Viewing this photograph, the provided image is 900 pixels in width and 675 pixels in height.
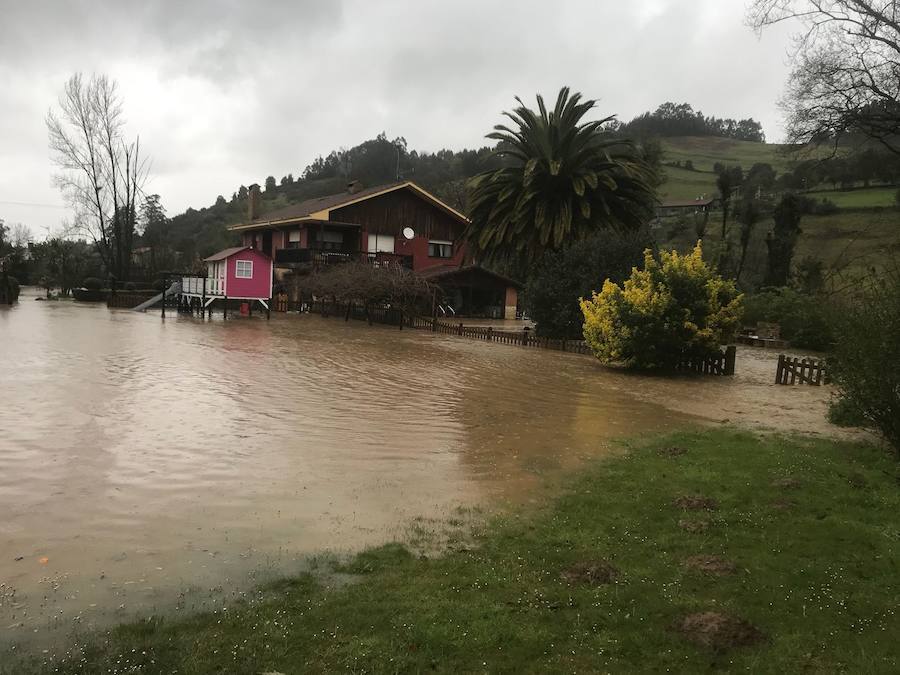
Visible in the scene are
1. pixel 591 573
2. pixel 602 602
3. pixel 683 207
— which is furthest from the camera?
pixel 683 207

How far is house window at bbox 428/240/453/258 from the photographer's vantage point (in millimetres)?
47625

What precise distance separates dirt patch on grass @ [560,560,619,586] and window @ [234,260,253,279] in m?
31.9

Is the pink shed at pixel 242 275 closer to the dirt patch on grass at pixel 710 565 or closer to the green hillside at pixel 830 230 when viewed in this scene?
the green hillside at pixel 830 230

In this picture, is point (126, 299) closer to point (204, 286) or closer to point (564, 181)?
point (204, 286)

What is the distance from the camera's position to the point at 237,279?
33844 mm

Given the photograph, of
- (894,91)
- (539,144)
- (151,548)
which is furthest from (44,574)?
(539,144)

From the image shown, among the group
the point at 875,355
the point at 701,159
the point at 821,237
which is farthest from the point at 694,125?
the point at 875,355

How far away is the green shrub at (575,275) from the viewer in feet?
71.9

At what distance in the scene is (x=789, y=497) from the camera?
19.9ft

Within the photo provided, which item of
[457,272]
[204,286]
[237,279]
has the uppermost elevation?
[457,272]

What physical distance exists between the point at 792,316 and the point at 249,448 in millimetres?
26873

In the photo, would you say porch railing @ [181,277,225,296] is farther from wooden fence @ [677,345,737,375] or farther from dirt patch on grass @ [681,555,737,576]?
dirt patch on grass @ [681,555,737,576]

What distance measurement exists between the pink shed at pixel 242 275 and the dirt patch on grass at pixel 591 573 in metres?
31.4

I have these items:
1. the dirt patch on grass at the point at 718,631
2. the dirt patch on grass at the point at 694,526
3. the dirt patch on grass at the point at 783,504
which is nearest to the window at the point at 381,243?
the dirt patch on grass at the point at 783,504
